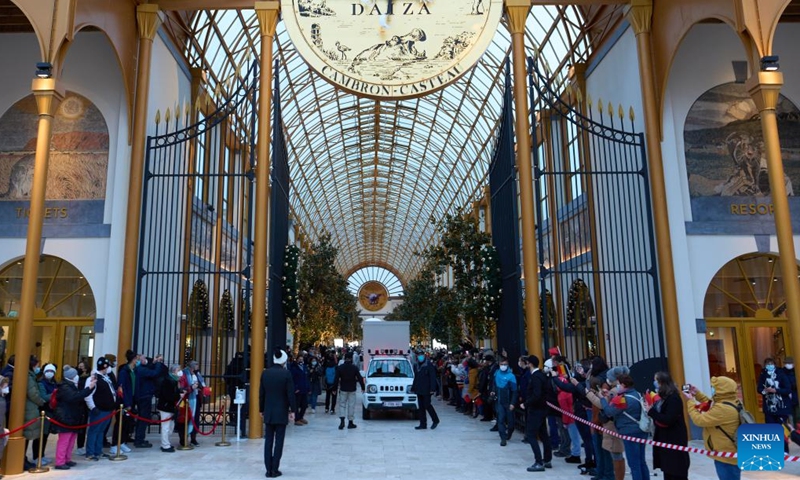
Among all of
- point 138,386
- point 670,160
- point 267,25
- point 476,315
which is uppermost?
point 267,25

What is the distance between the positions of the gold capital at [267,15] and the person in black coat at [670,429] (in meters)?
10.6

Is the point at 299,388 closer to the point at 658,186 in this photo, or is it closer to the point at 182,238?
the point at 182,238

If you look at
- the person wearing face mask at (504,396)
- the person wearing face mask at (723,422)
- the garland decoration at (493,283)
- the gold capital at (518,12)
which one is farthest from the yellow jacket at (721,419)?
the gold capital at (518,12)

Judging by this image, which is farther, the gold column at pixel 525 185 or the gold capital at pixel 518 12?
the gold capital at pixel 518 12

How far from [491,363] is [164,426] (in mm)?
7362

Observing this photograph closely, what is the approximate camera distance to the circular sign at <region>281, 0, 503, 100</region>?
39.1 feet

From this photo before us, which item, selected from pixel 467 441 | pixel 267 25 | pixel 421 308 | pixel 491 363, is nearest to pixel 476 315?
pixel 491 363

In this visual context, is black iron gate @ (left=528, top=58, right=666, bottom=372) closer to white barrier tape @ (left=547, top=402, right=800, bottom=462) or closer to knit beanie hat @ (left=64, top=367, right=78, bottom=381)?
white barrier tape @ (left=547, top=402, right=800, bottom=462)

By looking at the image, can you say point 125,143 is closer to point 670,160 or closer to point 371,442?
point 371,442

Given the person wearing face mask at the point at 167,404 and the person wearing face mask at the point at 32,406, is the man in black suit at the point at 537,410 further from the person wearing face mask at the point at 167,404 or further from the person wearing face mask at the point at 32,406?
the person wearing face mask at the point at 32,406

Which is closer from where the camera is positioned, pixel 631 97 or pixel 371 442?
pixel 371 442

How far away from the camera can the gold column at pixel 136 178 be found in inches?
469

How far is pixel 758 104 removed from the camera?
982 cm

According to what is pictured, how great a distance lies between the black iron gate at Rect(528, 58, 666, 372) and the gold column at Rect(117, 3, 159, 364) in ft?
26.6
